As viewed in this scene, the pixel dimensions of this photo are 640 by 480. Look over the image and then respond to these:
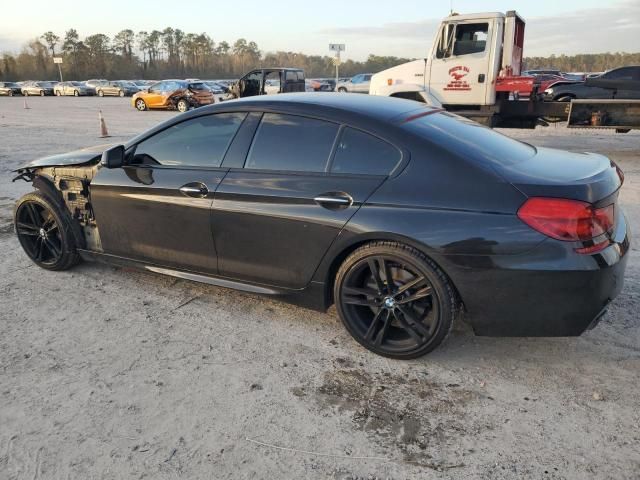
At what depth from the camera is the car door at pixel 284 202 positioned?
3074mm

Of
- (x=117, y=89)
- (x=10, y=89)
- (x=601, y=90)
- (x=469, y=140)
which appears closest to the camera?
(x=469, y=140)

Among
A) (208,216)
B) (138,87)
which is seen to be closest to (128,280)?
(208,216)

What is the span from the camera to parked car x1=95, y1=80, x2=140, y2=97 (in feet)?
151

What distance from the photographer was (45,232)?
448 centimetres

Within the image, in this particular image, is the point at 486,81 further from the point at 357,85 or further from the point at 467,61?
the point at 357,85

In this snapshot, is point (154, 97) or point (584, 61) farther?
point (584, 61)

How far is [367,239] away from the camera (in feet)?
9.76

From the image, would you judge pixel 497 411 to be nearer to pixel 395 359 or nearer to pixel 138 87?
pixel 395 359

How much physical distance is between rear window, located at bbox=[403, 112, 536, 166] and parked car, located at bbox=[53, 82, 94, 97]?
49837mm

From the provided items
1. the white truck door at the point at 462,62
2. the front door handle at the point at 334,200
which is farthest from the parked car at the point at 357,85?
the front door handle at the point at 334,200

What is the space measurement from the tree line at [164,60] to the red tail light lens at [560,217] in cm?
5499

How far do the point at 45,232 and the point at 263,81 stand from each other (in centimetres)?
1691

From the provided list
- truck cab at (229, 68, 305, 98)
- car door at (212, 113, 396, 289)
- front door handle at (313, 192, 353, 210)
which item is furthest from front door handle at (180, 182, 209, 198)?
truck cab at (229, 68, 305, 98)

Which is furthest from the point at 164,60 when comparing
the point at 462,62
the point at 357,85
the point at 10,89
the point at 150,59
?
the point at 462,62
